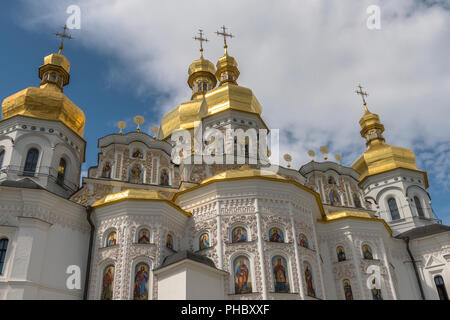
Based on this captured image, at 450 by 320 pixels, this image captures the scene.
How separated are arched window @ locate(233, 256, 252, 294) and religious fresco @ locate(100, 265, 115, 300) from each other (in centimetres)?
377

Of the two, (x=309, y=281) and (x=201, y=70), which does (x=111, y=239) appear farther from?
(x=201, y=70)

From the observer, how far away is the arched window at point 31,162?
17.1 metres

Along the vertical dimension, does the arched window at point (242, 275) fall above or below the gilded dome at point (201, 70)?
below

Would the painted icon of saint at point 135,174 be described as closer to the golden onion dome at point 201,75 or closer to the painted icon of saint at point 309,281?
the painted icon of saint at point 309,281

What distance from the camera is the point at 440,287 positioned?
714 inches

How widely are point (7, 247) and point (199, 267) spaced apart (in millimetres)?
5819

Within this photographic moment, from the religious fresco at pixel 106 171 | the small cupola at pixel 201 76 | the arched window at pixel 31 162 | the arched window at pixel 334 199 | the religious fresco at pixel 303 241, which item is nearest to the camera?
the religious fresco at pixel 303 241

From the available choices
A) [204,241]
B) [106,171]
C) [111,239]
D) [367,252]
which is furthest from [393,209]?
[111,239]

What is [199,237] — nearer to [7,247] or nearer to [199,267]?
[199,267]

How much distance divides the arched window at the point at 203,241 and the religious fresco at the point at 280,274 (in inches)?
88.1

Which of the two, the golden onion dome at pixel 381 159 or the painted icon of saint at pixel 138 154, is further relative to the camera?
the golden onion dome at pixel 381 159

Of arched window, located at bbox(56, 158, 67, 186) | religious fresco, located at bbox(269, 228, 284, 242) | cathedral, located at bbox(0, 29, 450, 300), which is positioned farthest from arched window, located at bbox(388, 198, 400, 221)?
arched window, located at bbox(56, 158, 67, 186)

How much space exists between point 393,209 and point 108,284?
17.9 meters

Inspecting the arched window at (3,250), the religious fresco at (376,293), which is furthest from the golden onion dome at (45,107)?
the religious fresco at (376,293)
